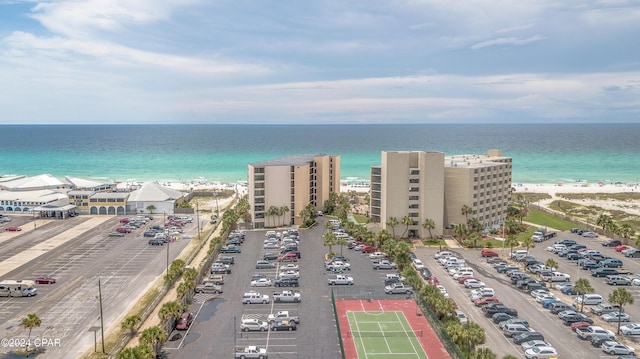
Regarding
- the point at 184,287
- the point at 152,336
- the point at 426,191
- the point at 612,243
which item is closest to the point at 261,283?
the point at 184,287

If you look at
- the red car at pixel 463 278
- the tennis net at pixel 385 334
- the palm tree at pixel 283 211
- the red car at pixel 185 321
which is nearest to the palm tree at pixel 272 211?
the palm tree at pixel 283 211

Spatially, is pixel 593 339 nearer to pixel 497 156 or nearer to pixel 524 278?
pixel 524 278

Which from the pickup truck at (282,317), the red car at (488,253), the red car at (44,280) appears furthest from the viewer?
the red car at (488,253)

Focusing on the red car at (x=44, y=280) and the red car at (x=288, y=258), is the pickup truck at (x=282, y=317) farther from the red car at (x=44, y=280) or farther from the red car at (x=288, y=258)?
the red car at (x=44, y=280)

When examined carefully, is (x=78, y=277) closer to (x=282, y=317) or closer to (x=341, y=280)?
(x=282, y=317)

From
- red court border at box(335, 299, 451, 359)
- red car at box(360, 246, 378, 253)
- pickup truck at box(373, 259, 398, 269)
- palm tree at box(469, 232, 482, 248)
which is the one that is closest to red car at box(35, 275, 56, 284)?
red court border at box(335, 299, 451, 359)

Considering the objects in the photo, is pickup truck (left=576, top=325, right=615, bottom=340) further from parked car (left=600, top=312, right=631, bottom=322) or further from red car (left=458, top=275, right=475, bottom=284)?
red car (left=458, top=275, right=475, bottom=284)

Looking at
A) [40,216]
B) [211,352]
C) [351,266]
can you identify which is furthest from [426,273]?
[40,216]
